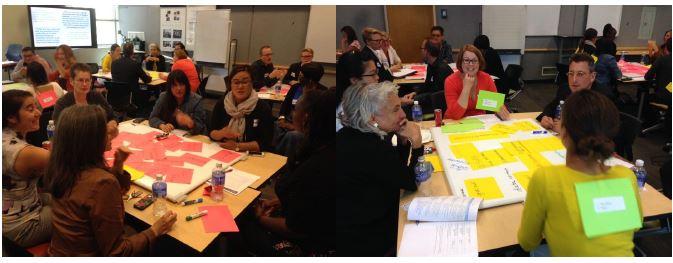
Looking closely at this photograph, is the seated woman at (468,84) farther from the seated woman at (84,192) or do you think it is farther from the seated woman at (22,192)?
the seated woman at (22,192)

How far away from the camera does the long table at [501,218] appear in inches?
54.2

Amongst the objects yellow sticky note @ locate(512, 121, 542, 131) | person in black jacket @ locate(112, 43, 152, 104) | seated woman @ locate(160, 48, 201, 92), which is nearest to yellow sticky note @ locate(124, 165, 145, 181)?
yellow sticky note @ locate(512, 121, 542, 131)

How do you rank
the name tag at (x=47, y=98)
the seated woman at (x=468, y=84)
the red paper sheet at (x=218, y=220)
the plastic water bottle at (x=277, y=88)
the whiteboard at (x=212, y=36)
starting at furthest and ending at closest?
1. the whiteboard at (x=212, y=36)
2. the plastic water bottle at (x=277, y=88)
3. the name tag at (x=47, y=98)
4. the seated woman at (x=468, y=84)
5. the red paper sheet at (x=218, y=220)

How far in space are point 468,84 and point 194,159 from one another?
6.08 feet

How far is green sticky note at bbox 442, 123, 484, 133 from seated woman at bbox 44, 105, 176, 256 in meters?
1.76

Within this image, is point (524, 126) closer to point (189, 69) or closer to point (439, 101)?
point (439, 101)

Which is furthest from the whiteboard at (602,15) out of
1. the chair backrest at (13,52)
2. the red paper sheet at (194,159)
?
the chair backrest at (13,52)

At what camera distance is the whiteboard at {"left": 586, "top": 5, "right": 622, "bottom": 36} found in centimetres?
755

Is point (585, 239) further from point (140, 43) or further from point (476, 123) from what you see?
point (140, 43)

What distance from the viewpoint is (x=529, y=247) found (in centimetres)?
132

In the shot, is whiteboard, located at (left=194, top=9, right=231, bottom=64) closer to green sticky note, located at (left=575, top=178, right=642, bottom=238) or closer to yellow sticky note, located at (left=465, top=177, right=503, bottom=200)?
yellow sticky note, located at (left=465, top=177, right=503, bottom=200)

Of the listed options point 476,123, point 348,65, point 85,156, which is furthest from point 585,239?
point 348,65

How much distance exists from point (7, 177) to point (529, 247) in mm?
2128

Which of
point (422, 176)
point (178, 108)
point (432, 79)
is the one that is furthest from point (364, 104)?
point (432, 79)
